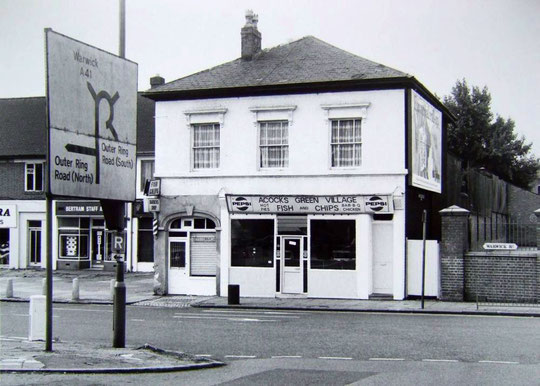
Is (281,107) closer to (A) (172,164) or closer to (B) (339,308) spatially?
(A) (172,164)

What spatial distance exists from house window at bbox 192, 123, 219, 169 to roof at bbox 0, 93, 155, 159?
12.3 metres

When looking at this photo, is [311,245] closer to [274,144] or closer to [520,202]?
[274,144]

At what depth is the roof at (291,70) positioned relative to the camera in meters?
26.0

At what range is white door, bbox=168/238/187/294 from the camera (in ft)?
91.3

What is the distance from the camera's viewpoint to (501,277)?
2355cm

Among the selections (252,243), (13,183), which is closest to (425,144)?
(252,243)

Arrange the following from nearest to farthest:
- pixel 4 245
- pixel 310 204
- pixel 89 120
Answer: pixel 89 120, pixel 310 204, pixel 4 245

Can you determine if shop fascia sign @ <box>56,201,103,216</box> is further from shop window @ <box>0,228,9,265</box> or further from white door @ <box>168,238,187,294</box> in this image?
white door @ <box>168,238,187,294</box>

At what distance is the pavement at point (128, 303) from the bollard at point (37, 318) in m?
0.20

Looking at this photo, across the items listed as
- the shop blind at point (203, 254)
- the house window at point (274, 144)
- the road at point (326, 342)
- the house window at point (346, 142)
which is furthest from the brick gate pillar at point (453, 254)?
the shop blind at point (203, 254)

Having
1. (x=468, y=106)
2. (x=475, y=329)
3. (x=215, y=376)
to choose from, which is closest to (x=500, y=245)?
(x=475, y=329)

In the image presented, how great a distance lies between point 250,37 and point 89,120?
56.8ft

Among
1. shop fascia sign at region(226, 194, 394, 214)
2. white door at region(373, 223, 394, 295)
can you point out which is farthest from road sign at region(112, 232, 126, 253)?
white door at region(373, 223, 394, 295)

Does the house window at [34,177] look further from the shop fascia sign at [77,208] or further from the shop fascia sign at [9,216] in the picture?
the shop fascia sign at [77,208]
